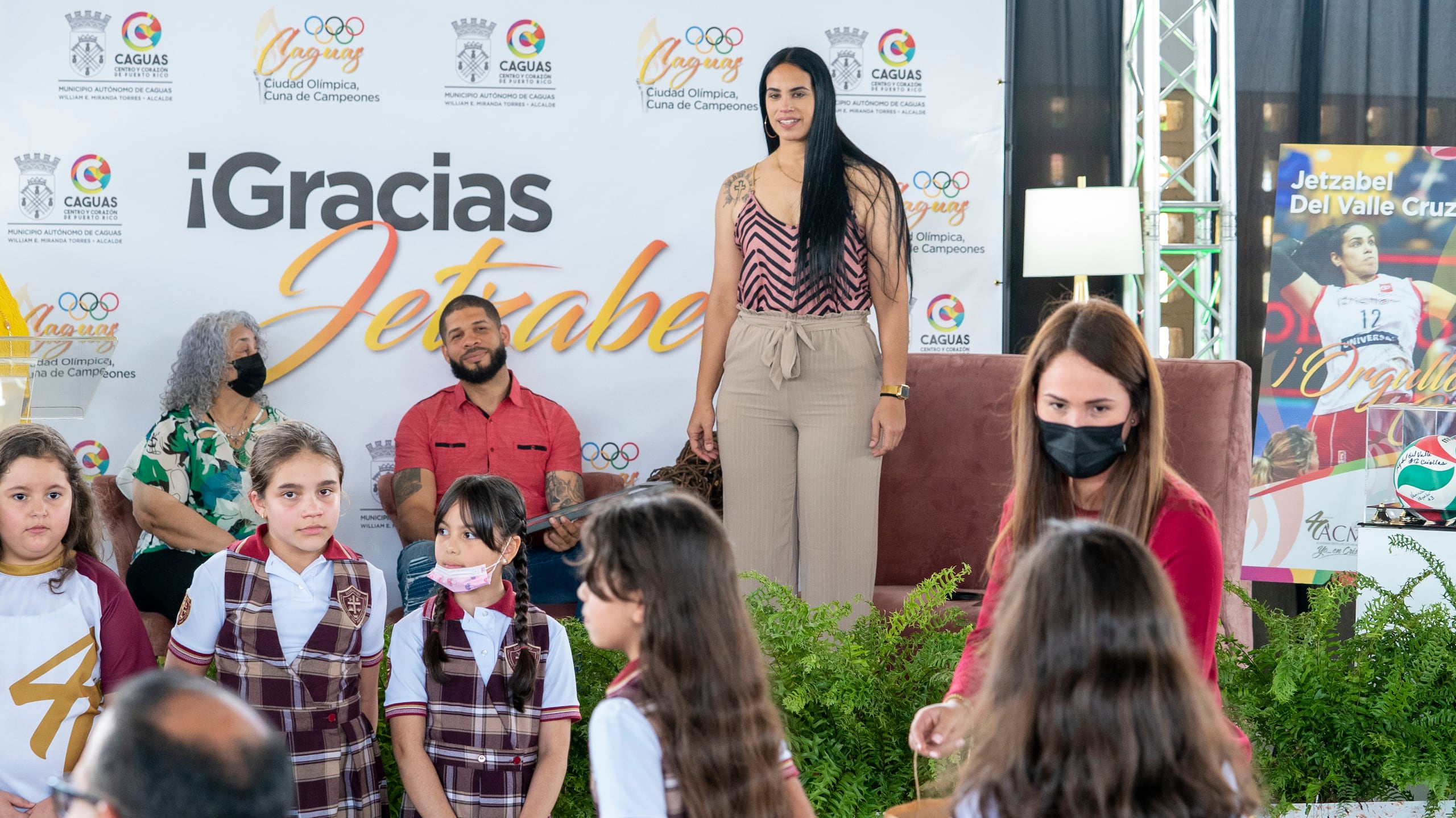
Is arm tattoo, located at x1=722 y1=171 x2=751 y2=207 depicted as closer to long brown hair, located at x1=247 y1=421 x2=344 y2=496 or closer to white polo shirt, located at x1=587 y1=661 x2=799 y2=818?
long brown hair, located at x1=247 y1=421 x2=344 y2=496

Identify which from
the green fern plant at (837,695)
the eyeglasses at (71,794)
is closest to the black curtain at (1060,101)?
the green fern plant at (837,695)

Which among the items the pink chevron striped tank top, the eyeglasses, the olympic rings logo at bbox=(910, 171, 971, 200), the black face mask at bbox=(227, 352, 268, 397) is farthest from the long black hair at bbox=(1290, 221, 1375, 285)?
the eyeglasses

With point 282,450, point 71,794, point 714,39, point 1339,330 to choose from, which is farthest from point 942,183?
point 71,794

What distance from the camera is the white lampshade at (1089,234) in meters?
4.55

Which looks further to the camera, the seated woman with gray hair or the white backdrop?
the white backdrop

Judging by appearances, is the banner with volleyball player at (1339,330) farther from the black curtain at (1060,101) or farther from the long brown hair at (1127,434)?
the long brown hair at (1127,434)

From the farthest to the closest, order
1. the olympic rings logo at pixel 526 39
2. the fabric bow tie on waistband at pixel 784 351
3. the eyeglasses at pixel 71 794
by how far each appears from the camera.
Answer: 1. the olympic rings logo at pixel 526 39
2. the fabric bow tie on waistband at pixel 784 351
3. the eyeglasses at pixel 71 794

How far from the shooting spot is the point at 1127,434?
6.30ft

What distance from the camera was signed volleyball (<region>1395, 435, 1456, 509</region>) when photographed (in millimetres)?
2863

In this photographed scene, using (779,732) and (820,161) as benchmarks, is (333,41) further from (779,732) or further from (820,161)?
(779,732)

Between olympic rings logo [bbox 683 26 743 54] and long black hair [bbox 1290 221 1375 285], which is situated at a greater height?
olympic rings logo [bbox 683 26 743 54]

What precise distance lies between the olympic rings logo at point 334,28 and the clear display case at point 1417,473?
3.90 m


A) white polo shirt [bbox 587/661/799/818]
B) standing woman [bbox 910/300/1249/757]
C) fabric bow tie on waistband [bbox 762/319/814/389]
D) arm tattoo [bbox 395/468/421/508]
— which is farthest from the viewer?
arm tattoo [bbox 395/468/421/508]

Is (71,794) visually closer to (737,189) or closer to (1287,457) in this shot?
(737,189)
